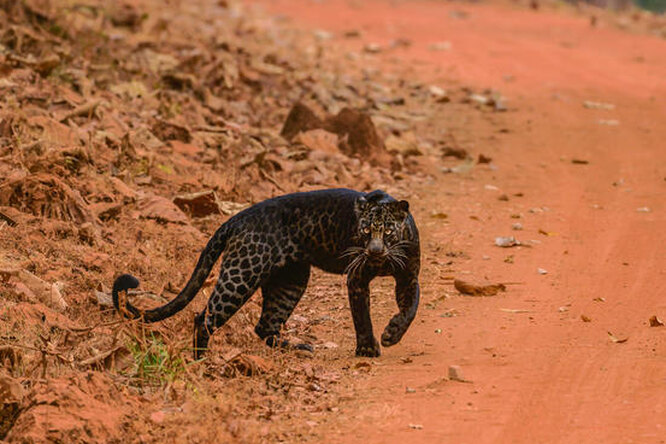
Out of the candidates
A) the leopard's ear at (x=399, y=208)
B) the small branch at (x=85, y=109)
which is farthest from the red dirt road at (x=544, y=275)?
the small branch at (x=85, y=109)

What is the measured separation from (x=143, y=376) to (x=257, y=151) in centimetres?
641

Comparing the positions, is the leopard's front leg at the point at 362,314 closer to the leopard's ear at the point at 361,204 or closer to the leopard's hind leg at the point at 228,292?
the leopard's ear at the point at 361,204

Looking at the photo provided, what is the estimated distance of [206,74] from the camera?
16.6 meters

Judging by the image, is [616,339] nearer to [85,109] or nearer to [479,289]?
[479,289]

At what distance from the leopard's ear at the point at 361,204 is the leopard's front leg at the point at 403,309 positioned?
2.10ft

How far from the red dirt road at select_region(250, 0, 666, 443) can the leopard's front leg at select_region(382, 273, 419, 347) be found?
0.63 ft

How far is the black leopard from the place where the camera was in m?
7.42

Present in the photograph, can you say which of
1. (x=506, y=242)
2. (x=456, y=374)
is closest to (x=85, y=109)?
(x=506, y=242)

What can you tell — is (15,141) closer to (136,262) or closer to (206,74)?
(136,262)

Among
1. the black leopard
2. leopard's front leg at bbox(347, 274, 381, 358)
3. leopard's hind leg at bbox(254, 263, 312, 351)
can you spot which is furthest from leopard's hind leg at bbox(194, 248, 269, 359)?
leopard's front leg at bbox(347, 274, 381, 358)

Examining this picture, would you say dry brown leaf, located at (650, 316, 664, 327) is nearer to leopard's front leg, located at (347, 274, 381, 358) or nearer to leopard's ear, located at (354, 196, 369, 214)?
leopard's front leg, located at (347, 274, 381, 358)

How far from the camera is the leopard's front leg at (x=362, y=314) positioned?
25.0 feet

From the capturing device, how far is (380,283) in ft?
32.7

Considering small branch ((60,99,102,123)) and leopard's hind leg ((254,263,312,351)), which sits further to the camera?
small branch ((60,99,102,123))
